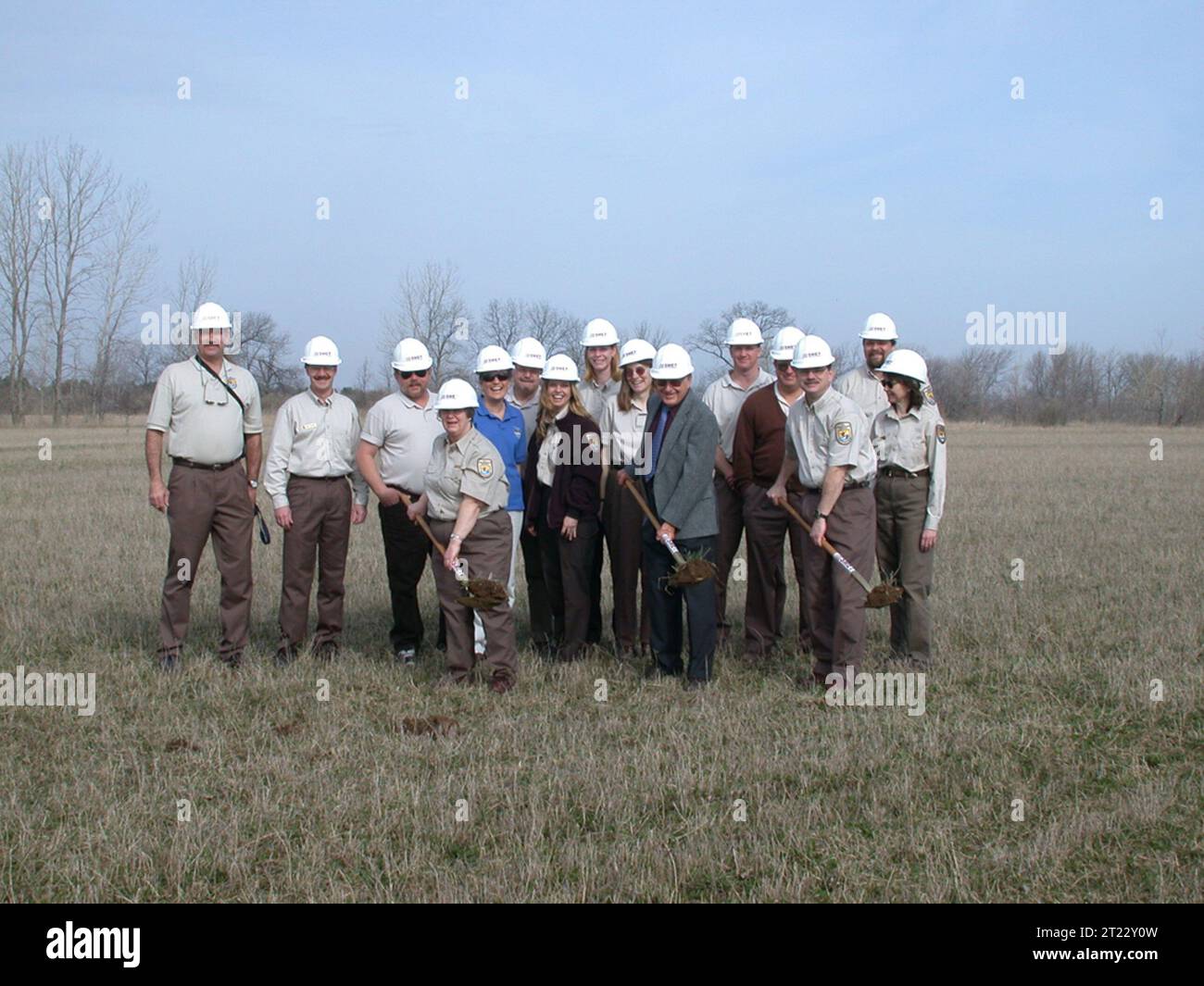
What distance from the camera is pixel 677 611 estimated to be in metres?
7.82

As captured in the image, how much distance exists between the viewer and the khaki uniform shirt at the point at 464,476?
24.8ft

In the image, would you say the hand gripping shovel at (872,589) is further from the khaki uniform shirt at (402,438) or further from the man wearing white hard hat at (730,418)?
the khaki uniform shirt at (402,438)

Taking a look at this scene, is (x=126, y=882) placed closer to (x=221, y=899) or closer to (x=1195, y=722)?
(x=221, y=899)

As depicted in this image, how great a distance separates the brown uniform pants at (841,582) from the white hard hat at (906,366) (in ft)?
2.70

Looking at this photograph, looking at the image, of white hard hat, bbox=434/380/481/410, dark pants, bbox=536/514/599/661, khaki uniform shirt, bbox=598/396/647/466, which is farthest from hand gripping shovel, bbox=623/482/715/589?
white hard hat, bbox=434/380/481/410

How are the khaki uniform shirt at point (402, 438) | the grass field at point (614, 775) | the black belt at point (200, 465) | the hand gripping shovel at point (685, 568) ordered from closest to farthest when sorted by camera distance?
the grass field at point (614, 775)
the hand gripping shovel at point (685, 568)
the black belt at point (200, 465)
the khaki uniform shirt at point (402, 438)

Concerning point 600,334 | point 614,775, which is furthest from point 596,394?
point 614,775

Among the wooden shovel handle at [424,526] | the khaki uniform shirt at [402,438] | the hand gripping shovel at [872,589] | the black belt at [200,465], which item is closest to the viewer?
the hand gripping shovel at [872,589]

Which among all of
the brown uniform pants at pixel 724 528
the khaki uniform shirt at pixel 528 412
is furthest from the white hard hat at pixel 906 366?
the khaki uniform shirt at pixel 528 412

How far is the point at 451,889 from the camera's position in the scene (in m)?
4.54

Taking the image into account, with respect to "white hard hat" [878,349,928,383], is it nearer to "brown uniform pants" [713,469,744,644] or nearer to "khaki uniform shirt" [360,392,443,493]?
"brown uniform pants" [713,469,744,644]

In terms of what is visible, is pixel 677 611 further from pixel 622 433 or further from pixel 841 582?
pixel 622 433

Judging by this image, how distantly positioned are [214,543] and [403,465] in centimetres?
145

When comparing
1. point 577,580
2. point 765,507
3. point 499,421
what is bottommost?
point 577,580
